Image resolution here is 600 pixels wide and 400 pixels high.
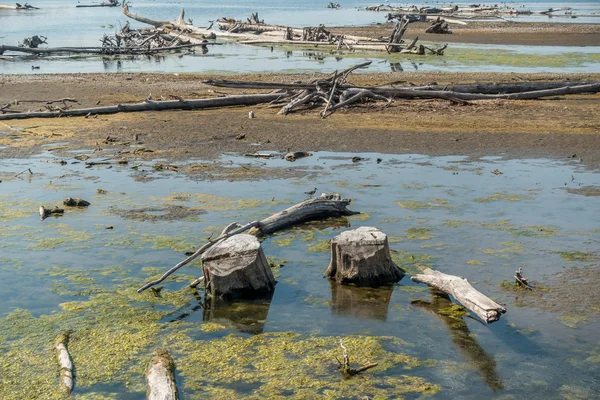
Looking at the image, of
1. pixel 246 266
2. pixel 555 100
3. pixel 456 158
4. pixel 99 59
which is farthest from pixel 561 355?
pixel 99 59

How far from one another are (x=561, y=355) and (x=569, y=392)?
0.62 metres

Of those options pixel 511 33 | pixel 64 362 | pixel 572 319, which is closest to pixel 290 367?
pixel 64 362

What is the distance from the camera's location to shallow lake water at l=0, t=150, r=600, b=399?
591 cm

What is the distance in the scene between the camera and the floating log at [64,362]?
18.8 ft

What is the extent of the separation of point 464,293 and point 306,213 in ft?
10.2

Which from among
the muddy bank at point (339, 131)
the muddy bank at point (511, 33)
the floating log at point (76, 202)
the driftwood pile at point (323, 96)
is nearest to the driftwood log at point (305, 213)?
the floating log at point (76, 202)

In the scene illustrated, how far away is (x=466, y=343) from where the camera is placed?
21.1ft

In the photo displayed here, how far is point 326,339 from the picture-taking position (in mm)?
6516

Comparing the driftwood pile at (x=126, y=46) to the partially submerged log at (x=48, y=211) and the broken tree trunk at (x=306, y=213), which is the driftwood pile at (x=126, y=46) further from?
the broken tree trunk at (x=306, y=213)

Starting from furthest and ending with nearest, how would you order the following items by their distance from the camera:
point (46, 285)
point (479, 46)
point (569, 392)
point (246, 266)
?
1. point (479, 46)
2. point (46, 285)
3. point (246, 266)
4. point (569, 392)

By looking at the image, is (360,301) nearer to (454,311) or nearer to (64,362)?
(454,311)

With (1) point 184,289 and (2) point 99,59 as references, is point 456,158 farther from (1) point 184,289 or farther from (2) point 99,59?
(2) point 99,59

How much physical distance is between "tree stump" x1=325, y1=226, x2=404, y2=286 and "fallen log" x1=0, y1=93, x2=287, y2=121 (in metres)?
10.7

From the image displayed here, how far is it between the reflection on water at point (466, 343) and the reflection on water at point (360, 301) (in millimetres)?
328
